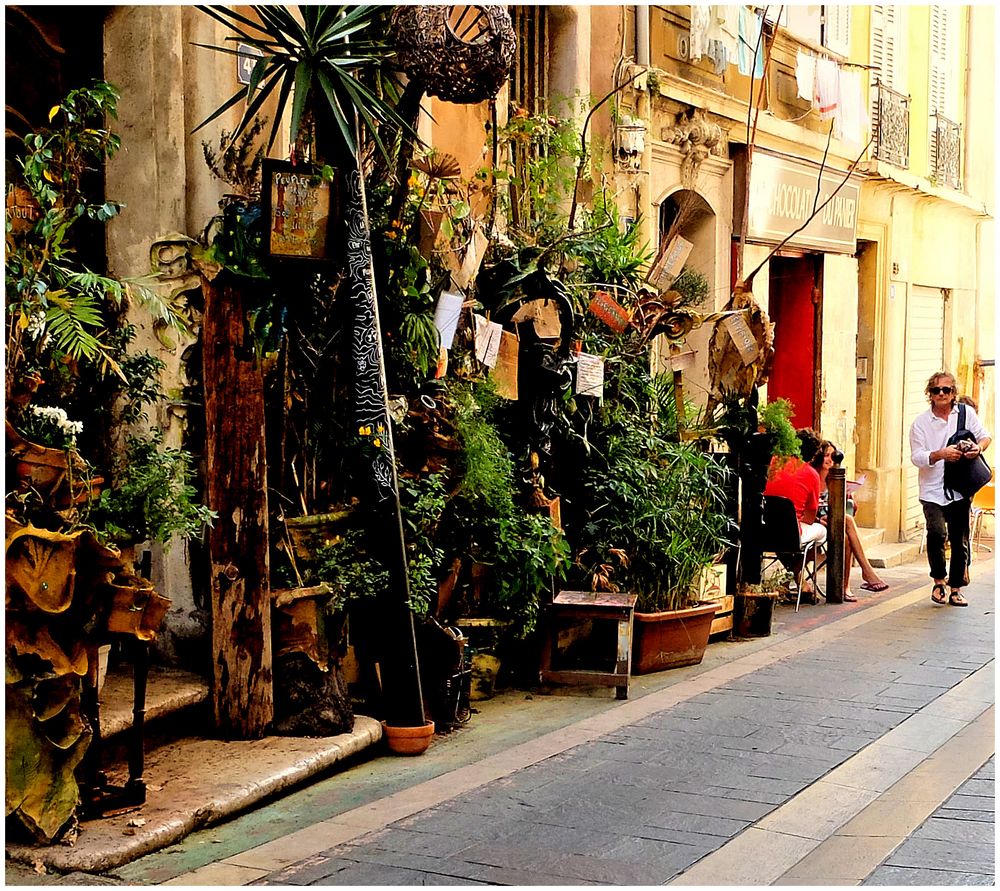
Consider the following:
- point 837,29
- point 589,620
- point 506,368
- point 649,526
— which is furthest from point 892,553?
Answer: point 506,368

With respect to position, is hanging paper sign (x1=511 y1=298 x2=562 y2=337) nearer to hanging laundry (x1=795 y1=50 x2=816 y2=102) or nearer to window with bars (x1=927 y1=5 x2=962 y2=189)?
hanging laundry (x1=795 y1=50 x2=816 y2=102)

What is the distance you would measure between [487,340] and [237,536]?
214 cm

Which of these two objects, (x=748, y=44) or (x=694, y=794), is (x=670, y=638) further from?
(x=748, y=44)

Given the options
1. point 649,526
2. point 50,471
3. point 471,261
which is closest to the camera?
point 50,471

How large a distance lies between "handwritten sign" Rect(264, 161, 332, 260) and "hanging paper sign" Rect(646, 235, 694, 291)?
368 centimetres

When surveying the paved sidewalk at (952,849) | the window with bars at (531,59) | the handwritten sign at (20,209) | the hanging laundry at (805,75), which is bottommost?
the paved sidewalk at (952,849)

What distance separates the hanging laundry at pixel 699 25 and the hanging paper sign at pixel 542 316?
4874 mm

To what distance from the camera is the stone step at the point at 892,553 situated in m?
15.0

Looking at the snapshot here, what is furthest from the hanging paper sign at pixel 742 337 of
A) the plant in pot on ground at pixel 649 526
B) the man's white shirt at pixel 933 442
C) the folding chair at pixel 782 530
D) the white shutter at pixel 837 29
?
the white shutter at pixel 837 29

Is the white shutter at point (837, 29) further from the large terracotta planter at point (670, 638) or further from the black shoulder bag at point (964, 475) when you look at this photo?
the large terracotta planter at point (670, 638)

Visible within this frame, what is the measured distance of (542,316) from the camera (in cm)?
845

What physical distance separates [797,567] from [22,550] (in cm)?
764

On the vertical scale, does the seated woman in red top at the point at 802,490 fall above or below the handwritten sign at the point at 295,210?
below

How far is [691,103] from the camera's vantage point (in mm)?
12461
